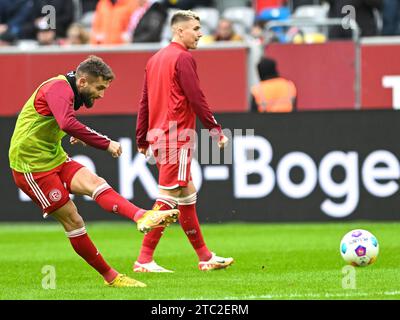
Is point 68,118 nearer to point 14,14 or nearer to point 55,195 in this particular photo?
point 55,195

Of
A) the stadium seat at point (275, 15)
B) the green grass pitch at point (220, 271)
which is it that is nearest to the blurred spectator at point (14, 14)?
the stadium seat at point (275, 15)

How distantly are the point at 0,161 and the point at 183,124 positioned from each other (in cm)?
661

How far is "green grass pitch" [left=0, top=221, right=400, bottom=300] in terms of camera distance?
366 inches

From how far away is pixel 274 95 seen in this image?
56.2 feet

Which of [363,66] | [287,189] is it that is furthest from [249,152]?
[363,66]

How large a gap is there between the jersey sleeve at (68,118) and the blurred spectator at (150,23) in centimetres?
980

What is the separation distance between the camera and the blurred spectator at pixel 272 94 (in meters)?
17.0

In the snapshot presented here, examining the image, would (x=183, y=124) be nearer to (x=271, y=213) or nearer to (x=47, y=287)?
(x=47, y=287)

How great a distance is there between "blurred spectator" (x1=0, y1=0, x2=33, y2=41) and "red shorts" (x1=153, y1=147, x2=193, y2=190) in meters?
10.5

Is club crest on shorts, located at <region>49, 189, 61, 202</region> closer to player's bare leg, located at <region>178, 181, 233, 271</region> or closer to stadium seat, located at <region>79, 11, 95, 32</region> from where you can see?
player's bare leg, located at <region>178, 181, 233, 271</region>

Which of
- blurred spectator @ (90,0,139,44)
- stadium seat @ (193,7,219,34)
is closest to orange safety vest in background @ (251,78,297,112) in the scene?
blurred spectator @ (90,0,139,44)

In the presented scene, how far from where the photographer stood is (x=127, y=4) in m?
20.0

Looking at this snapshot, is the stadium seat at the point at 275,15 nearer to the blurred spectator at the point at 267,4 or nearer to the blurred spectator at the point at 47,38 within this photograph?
the blurred spectator at the point at 267,4

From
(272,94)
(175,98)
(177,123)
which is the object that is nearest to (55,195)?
(177,123)
